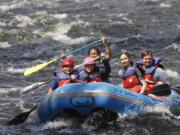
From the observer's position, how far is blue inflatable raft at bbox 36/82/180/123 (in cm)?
691

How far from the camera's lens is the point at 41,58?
1348cm

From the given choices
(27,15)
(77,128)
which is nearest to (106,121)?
(77,128)

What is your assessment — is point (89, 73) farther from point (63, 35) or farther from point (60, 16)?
point (60, 16)

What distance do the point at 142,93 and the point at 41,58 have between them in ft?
20.3

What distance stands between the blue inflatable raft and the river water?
23cm

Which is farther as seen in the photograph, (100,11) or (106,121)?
(100,11)

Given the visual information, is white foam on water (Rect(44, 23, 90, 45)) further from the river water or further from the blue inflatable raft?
the blue inflatable raft

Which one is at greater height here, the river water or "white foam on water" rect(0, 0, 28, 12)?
"white foam on water" rect(0, 0, 28, 12)

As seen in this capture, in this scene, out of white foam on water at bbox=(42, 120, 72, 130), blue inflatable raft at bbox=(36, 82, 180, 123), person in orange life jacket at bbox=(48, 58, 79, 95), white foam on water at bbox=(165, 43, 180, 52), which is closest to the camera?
blue inflatable raft at bbox=(36, 82, 180, 123)

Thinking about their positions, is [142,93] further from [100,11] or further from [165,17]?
[100,11]

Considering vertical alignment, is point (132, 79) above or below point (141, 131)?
above

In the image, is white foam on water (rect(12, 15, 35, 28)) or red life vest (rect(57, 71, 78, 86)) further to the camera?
white foam on water (rect(12, 15, 35, 28))

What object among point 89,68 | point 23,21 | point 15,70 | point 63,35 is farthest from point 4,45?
point 89,68

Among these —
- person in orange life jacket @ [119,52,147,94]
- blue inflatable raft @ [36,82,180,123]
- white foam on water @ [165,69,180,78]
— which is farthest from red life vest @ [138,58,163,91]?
white foam on water @ [165,69,180,78]
